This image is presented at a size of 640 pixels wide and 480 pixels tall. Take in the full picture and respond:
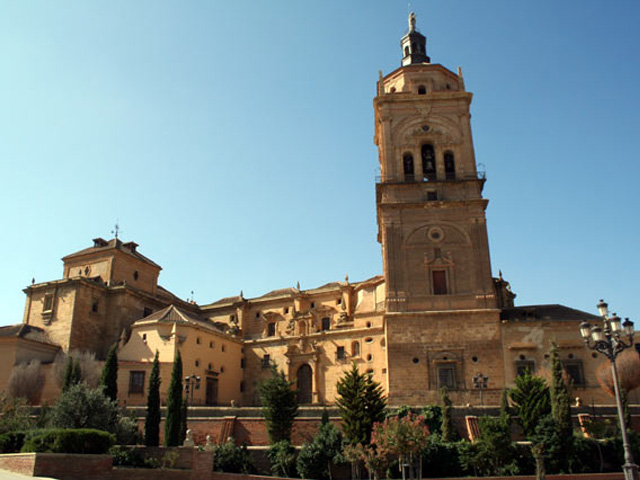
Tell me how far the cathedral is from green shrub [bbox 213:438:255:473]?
914cm

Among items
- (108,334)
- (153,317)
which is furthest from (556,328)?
(108,334)

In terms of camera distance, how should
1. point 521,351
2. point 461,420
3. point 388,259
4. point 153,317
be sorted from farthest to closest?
point 153,317, point 388,259, point 521,351, point 461,420

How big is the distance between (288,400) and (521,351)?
12.8 m

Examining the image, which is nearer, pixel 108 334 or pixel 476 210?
pixel 476 210

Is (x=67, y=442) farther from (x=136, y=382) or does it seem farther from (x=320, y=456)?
(x=136, y=382)

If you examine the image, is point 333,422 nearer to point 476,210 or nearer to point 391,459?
point 391,459

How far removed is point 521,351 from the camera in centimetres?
3172

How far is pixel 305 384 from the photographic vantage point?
42.1m

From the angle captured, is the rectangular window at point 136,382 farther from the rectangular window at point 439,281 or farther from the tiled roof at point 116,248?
the rectangular window at point 439,281

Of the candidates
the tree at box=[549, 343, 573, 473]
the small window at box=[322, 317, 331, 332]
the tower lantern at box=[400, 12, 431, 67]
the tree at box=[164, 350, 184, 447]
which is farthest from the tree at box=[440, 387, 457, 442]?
the tower lantern at box=[400, 12, 431, 67]

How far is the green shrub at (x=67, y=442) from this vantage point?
20234 millimetres

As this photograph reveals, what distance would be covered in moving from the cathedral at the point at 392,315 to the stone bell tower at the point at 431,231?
0.24 ft

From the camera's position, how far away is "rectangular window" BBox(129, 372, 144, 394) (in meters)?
34.8

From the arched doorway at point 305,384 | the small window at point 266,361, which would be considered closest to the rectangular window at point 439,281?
the arched doorway at point 305,384
